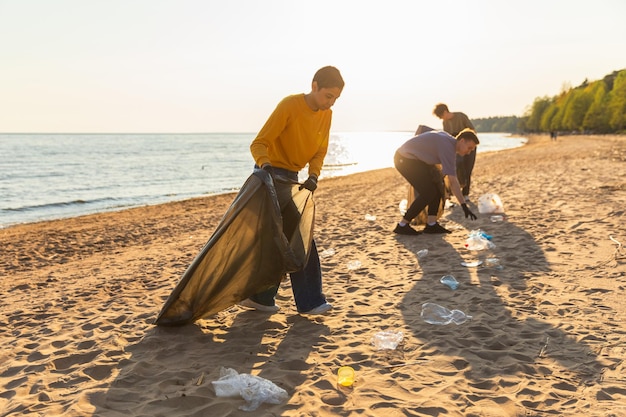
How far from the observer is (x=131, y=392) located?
2.61 meters

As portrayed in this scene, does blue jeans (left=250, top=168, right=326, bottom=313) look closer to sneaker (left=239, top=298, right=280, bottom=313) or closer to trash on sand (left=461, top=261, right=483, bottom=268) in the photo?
sneaker (left=239, top=298, right=280, bottom=313)

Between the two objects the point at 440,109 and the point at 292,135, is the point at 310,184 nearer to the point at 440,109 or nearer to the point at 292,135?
the point at 292,135

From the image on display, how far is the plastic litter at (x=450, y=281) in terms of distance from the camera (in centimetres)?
436

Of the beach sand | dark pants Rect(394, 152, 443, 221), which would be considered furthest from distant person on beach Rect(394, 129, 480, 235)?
the beach sand

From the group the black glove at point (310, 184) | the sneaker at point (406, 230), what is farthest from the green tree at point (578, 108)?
the black glove at point (310, 184)

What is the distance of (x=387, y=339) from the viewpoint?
3.22 meters

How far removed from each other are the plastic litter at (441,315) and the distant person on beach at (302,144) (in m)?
0.84

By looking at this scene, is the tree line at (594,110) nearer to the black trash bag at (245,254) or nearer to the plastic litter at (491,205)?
the plastic litter at (491,205)

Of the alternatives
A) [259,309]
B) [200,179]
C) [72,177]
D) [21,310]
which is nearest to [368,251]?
[259,309]

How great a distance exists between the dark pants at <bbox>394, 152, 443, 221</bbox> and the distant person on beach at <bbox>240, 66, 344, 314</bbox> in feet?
8.94

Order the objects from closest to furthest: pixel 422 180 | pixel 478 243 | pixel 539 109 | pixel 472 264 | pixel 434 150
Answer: pixel 472 264, pixel 478 243, pixel 434 150, pixel 422 180, pixel 539 109

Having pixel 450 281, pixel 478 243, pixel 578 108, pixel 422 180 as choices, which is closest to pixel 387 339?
pixel 450 281

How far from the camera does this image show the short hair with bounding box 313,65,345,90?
128 inches

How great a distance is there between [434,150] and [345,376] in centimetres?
402
